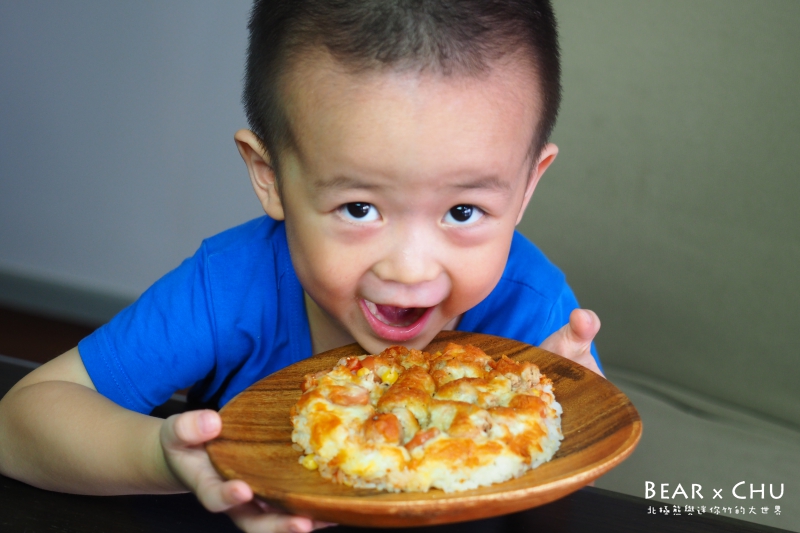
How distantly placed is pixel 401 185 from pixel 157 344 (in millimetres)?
521

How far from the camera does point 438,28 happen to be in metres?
0.86

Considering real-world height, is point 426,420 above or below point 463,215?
below

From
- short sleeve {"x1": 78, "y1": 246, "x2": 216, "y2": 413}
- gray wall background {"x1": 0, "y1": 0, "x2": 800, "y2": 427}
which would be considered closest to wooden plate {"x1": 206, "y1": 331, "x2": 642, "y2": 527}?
short sleeve {"x1": 78, "y1": 246, "x2": 216, "y2": 413}

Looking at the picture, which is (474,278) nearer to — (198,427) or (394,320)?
(394,320)

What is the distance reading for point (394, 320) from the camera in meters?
1.03

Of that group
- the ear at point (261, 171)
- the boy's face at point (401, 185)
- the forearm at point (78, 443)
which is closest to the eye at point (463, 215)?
the boy's face at point (401, 185)

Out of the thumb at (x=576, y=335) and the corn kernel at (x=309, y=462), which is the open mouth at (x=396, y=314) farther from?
the corn kernel at (x=309, y=462)

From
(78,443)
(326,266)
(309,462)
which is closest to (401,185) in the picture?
(326,266)

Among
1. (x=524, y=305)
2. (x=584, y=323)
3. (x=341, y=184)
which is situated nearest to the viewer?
(x=341, y=184)

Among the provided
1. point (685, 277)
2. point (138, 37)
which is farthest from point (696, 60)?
point (138, 37)

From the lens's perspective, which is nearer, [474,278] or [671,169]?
[474,278]

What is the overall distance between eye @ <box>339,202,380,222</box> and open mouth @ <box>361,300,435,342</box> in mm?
121

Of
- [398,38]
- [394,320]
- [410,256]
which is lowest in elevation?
[394,320]

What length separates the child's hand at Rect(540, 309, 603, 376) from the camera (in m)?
1.01
